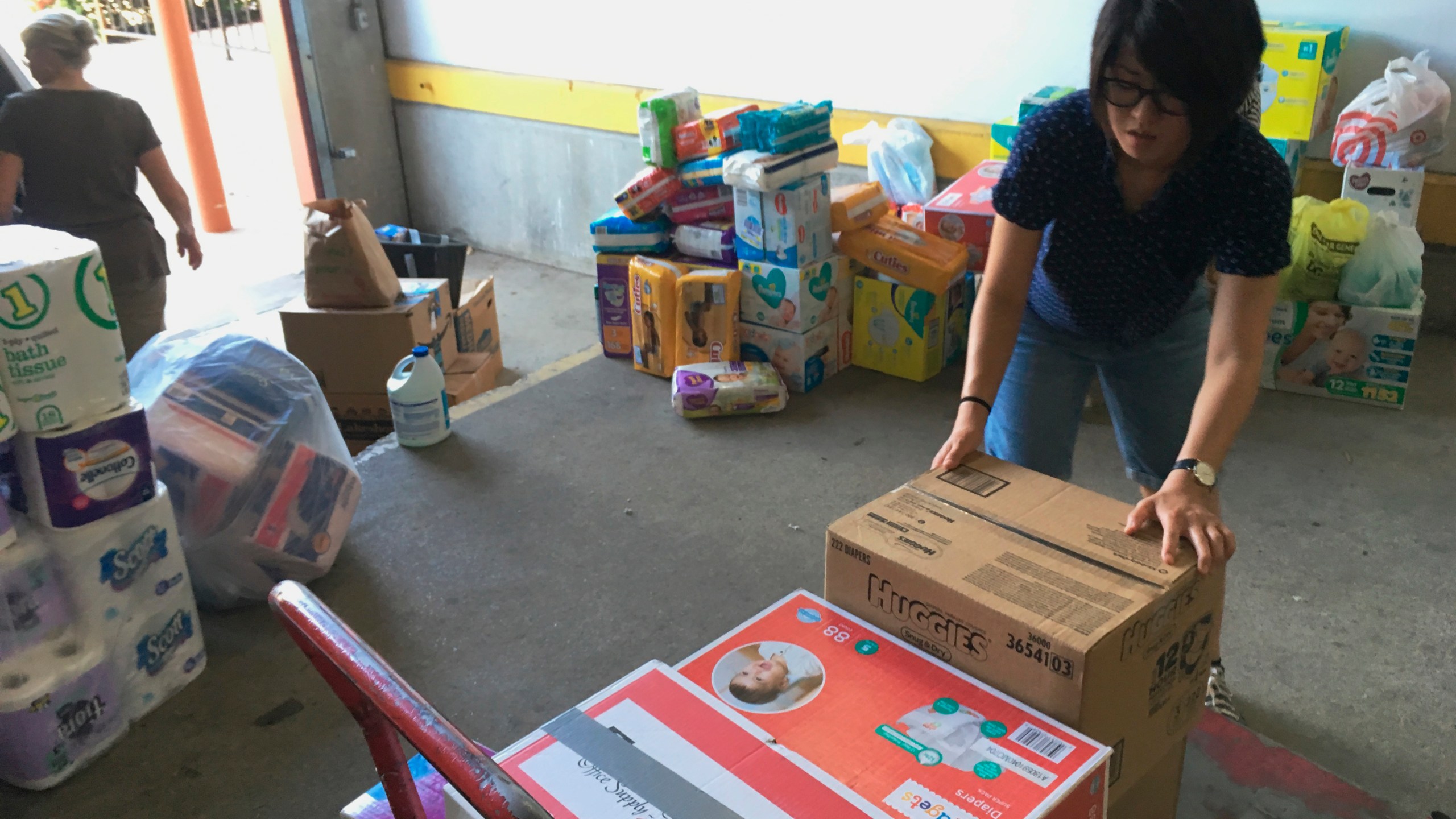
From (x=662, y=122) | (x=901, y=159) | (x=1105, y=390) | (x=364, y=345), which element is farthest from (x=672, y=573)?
(x=901, y=159)

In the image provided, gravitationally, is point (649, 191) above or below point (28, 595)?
above

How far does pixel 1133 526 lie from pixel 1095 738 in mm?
275

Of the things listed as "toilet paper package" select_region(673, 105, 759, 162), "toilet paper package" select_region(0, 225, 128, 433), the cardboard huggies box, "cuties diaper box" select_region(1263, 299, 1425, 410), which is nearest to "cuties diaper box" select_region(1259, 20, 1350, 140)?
"cuties diaper box" select_region(1263, 299, 1425, 410)

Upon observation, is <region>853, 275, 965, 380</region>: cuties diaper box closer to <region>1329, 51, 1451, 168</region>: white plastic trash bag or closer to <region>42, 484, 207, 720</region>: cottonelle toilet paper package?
<region>1329, 51, 1451, 168</region>: white plastic trash bag

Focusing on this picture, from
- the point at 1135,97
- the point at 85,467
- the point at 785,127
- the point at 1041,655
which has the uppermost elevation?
the point at 1135,97

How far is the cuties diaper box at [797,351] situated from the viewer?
3428 millimetres

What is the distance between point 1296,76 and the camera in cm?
306

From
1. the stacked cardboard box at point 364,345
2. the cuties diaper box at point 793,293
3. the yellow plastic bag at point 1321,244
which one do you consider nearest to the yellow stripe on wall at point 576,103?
the cuties diaper box at point 793,293

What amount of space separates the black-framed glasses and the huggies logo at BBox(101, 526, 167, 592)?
74.1 inches

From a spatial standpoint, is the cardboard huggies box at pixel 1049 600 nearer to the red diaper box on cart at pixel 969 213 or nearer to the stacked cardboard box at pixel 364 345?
the red diaper box on cart at pixel 969 213

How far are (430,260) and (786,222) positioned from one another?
148 centimetres

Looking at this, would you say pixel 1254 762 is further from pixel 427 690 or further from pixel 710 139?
pixel 710 139

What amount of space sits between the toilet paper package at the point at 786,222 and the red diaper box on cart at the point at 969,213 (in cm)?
37

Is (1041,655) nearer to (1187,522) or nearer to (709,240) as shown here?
(1187,522)
